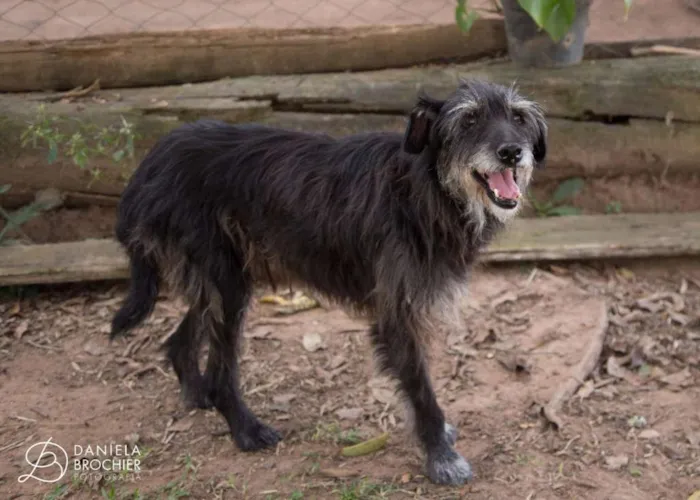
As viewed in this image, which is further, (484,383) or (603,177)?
(603,177)

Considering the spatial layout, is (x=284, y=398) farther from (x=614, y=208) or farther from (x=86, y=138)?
(x=614, y=208)

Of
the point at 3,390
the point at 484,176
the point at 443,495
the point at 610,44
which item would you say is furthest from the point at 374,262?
the point at 610,44

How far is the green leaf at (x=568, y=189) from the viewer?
21.0 feet

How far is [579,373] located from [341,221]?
1.72m

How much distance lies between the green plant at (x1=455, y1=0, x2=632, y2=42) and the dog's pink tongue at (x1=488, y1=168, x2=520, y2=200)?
2.02ft

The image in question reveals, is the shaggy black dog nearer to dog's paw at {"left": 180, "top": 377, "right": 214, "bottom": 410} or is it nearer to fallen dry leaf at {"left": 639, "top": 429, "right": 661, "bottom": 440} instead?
dog's paw at {"left": 180, "top": 377, "right": 214, "bottom": 410}

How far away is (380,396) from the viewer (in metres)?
5.08

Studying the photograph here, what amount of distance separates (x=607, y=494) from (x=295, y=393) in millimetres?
1745

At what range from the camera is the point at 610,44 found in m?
6.50

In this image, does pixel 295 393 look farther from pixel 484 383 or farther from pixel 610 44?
pixel 610 44

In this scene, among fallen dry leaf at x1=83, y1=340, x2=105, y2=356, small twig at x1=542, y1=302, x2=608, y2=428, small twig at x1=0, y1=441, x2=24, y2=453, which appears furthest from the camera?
fallen dry leaf at x1=83, y1=340, x2=105, y2=356

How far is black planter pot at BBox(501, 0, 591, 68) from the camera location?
240 inches

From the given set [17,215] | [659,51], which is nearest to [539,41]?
[659,51]

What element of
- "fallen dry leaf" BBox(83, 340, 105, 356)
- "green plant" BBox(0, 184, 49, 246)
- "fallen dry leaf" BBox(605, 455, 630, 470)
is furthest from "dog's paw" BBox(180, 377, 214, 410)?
"fallen dry leaf" BBox(605, 455, 630, 470)
